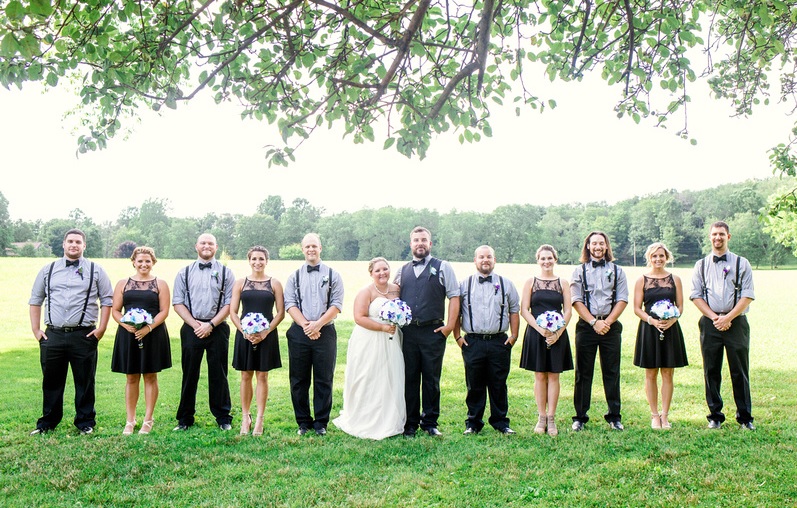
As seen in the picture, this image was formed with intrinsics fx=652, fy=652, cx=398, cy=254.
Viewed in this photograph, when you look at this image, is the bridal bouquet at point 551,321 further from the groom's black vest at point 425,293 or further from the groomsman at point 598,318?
the groom's black vest at point 425,293

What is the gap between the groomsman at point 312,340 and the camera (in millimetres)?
7922

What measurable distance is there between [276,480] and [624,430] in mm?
4274

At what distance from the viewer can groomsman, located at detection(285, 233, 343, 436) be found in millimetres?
7922

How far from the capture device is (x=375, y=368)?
799 cm

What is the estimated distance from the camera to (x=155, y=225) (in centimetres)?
9419

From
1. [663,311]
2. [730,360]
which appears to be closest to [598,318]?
[663,311]

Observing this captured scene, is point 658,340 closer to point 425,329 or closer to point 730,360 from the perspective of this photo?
point 730,360

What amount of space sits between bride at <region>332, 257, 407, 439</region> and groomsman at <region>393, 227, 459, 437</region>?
14 cm

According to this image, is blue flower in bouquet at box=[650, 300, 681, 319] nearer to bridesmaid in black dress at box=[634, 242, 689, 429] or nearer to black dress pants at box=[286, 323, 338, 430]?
bridesmaid in black dress at box=[634, 242, 689, 429]

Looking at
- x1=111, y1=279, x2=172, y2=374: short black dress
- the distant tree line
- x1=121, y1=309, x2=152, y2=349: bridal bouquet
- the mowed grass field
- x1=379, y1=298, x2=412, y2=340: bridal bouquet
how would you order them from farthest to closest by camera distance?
the distant tree line
x1=111, y1=279, x2=172, y2=374: short black dress
x1=121, y1=309, x2=152, y2=349: bridal bouquet
x1=379, y1=298, x2=412, y2=340: bridal bouquet
the mowed grass field

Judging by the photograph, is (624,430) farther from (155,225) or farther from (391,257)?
(155,225)

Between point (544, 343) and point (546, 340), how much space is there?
0.07 meters

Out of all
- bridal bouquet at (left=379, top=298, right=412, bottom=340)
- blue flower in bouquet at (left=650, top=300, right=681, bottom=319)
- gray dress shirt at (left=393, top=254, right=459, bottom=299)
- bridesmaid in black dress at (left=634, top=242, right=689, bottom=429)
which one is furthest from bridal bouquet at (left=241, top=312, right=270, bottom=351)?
blue flower in bouquet at (left=650, top=300, right=681, bottom=319)

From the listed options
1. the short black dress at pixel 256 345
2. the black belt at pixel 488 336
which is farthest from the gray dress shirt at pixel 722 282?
the short black dress at pixel 256 345
